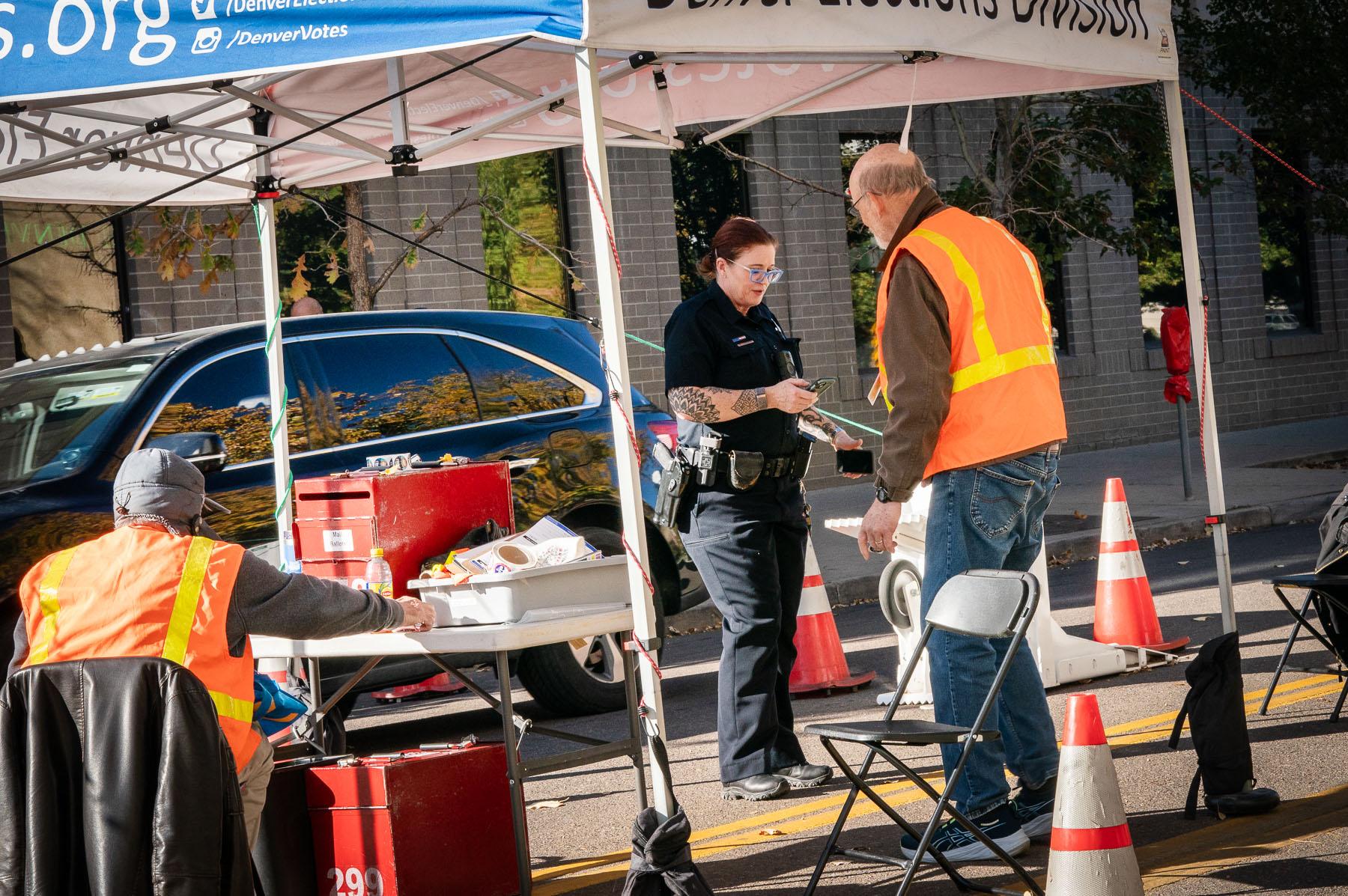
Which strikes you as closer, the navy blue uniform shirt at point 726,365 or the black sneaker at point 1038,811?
the black sneaker at point 1038,811

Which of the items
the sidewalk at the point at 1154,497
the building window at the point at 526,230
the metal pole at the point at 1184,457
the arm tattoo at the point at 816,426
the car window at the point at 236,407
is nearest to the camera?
the arm tattoo at the point at 816,426

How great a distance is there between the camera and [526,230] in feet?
53.7

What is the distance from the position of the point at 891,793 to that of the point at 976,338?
204 cm

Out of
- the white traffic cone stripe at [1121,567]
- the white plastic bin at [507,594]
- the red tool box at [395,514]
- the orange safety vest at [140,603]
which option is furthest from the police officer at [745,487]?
the white traffic cone stripe at [1121,567]

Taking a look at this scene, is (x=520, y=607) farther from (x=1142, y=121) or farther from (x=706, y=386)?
(x=1142, y=121)

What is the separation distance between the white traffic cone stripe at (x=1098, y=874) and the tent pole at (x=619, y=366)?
112 centimetres

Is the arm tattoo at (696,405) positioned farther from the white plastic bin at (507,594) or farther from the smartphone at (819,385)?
the white plastic bin at (507,594)

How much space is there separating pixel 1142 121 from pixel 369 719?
360 inches

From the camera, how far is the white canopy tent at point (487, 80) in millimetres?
4438

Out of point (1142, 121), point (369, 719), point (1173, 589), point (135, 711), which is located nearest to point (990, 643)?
point (135, 711)

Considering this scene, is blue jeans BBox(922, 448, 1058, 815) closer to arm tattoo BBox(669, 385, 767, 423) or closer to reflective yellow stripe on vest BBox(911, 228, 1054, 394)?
reflective yellow stripe on vest BBox(911, 228, 1054, 394)

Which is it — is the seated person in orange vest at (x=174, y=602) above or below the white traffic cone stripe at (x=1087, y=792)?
above

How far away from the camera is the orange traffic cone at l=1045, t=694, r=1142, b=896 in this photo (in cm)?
406

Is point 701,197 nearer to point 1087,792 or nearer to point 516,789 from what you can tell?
point 516,789
